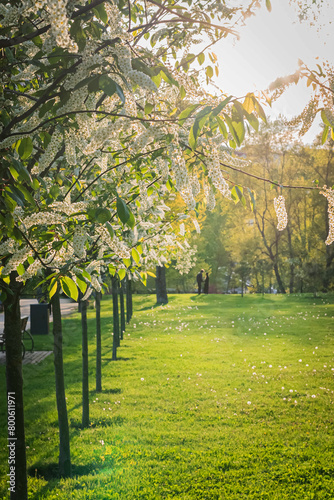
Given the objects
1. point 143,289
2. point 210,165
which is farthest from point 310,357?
point 143,289

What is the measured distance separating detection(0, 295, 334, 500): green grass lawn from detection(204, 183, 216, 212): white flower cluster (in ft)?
10.9

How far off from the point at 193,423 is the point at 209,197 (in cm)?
484

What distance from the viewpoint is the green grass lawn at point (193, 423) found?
4.64m

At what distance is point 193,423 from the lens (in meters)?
6.38

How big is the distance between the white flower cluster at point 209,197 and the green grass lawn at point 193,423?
3.32 m

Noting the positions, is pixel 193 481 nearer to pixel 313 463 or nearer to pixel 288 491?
pixel 288 491

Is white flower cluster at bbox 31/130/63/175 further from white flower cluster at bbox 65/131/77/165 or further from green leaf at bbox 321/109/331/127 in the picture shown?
green leaf at bbox 321/109/331/127

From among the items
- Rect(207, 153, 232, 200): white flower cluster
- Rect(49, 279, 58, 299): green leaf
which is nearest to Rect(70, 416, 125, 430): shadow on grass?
Rect(49, 279, 58, 299): green leaf

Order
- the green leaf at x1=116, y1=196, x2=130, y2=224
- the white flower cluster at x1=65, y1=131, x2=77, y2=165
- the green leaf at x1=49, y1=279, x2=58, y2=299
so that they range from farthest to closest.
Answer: the green leaf at x1=49, y1=279, x2=58, y2=299 < the white flower cluster at x1=65, y1=131, x2=77, y2=165 < the green leaf at x1=116, y1=196, x2=130, y2=224

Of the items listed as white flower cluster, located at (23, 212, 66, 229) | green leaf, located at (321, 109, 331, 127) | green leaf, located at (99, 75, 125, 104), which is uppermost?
green leaf, located at (99, 75, 125, 104)

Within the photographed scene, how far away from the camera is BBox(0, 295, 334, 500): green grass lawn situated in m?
4.64

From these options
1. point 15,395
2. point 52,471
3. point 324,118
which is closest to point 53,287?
point 15,395

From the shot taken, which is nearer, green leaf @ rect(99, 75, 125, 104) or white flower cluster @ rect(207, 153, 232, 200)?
green leaf @ rect(99, 75, 125, 104)

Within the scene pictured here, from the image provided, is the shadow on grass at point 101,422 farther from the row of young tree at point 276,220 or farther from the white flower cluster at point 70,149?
the row of young tree at point 276,220
